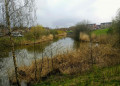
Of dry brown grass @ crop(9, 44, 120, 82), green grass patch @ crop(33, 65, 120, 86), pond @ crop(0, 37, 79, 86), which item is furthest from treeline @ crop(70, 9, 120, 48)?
green grass patch @ crop(33, 65, 120, 86)

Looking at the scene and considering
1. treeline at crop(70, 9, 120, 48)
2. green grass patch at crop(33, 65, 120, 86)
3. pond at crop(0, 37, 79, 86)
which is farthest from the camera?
treeline at crop(70, 9, 120, 48)

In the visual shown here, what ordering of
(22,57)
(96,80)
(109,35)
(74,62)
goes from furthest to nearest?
(109,35), (74,62), (22,57), (96,80)

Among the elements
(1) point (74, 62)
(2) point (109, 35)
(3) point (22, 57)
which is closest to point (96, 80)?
(1) point (74, 62)

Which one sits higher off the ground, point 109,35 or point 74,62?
point 109,35

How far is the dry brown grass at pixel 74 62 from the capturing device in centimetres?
621

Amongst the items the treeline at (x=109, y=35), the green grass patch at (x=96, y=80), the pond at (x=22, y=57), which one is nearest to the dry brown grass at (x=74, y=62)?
the pond at (x=22, y=57)

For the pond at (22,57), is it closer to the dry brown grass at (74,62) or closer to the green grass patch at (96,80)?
the dry brown grass at (74,62)

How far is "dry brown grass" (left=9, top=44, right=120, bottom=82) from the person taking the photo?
6.21 metres

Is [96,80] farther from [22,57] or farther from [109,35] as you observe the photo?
[109,35]

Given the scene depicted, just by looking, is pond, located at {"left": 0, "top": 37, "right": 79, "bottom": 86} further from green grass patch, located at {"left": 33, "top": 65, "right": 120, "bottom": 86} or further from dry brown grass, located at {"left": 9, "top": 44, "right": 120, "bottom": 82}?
green grass patch, located at {"left": 33, "top": 65, "right": 120, "bottom": 86}

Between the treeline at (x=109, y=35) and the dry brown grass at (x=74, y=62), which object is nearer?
the dry brown grass at (x=74, y=62)

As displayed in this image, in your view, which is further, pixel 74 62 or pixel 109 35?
pixel 109 35

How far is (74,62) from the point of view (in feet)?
24.2

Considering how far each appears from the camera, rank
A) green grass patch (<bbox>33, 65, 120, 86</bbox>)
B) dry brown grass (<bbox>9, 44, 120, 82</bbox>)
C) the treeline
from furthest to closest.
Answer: the treeline, dry brown grass (<bbox>9, 44, 120, 82</bbox>), green grass patch (<bbox>33, 65, 120, 86</bbox>)
